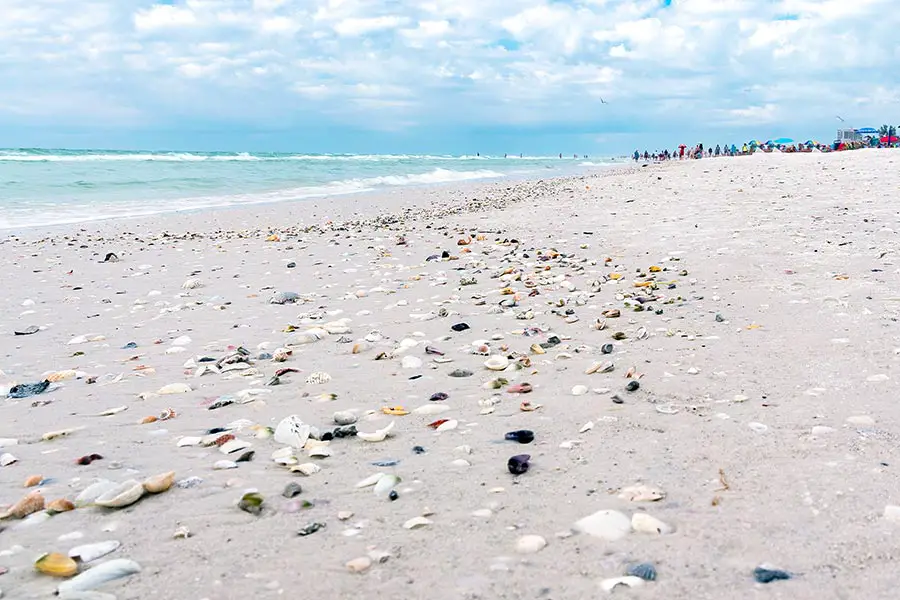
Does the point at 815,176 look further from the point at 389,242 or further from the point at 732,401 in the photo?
the point at 732,401

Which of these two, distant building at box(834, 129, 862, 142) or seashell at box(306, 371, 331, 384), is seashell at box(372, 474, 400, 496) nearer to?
seashell at box(306, 371, 331, 384)

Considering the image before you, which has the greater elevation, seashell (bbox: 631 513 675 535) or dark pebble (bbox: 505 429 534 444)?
seashell (bbox: 631 513 675 535)

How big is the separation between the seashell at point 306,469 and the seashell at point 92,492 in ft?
2.35

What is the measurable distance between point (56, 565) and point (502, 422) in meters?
2.01

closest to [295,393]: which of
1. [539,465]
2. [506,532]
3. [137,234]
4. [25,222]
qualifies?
[539,465]

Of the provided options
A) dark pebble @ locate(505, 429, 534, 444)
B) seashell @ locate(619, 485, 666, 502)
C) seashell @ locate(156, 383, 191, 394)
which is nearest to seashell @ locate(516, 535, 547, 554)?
seashell @ locate(619, 485, 666, 502)

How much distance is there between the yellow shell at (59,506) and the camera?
8.83 feet

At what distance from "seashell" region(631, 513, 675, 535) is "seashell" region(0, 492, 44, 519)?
224 cm

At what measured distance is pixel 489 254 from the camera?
9453 mm

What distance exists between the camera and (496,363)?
4.50 m

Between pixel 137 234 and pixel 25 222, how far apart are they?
4.65 m

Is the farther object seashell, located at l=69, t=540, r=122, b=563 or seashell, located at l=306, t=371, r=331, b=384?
seashell, located at l=306, t=371, r=331, b=384

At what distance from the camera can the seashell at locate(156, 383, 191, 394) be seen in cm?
432

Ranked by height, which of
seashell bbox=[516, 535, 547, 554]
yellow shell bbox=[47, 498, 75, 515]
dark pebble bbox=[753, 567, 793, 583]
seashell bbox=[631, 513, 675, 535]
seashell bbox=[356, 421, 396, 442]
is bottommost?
yellow shell bbox=[47, 498, 75, 515]
